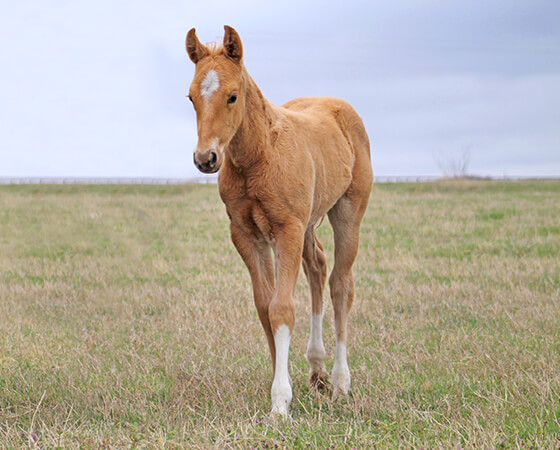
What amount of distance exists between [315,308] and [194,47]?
9.00 ft

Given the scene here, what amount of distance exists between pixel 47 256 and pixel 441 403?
34.0 ft

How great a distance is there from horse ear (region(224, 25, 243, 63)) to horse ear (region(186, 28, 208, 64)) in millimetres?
162

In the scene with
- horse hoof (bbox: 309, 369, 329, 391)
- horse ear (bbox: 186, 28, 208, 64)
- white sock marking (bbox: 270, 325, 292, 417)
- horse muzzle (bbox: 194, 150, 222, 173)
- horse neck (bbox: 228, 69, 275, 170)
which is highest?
horse ear (bbox: 186, 28, 208, 64)

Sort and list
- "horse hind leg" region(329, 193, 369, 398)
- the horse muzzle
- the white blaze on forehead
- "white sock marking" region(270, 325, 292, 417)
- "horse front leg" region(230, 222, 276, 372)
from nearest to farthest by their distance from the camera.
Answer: the horse muzzle → the white blaze on forehead → "white sock marking" region(270, 325, 292, 417) → "horse front leg" region(230, 222, 276, 372) → "horse hind leg" region(329, 193, 369, 398)

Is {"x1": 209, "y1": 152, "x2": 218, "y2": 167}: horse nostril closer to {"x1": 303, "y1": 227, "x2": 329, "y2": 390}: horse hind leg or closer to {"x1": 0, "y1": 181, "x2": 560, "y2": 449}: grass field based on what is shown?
{"x1": 0, "y1": 181, "x2": 560, "y2": 449}: grass field

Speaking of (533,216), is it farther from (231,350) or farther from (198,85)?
(198,85)

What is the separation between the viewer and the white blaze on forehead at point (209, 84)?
4043 millimetres

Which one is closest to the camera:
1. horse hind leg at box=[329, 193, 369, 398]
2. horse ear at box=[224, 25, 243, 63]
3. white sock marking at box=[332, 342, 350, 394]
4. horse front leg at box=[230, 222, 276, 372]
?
horse ear at box=[224, 25, 243, 63]

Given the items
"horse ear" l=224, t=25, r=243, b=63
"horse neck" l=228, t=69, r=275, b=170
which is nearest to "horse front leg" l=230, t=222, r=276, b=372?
"horse neck" l=228, t=69, r=275, b=170

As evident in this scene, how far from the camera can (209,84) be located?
13.3 ft

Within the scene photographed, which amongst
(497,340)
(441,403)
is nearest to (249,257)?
(441,403)

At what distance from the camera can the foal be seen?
412 centimetres

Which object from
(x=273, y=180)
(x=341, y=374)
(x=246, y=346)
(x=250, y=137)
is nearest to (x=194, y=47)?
(x=250, y=137)

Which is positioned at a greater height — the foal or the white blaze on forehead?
the white blaze on forehead
